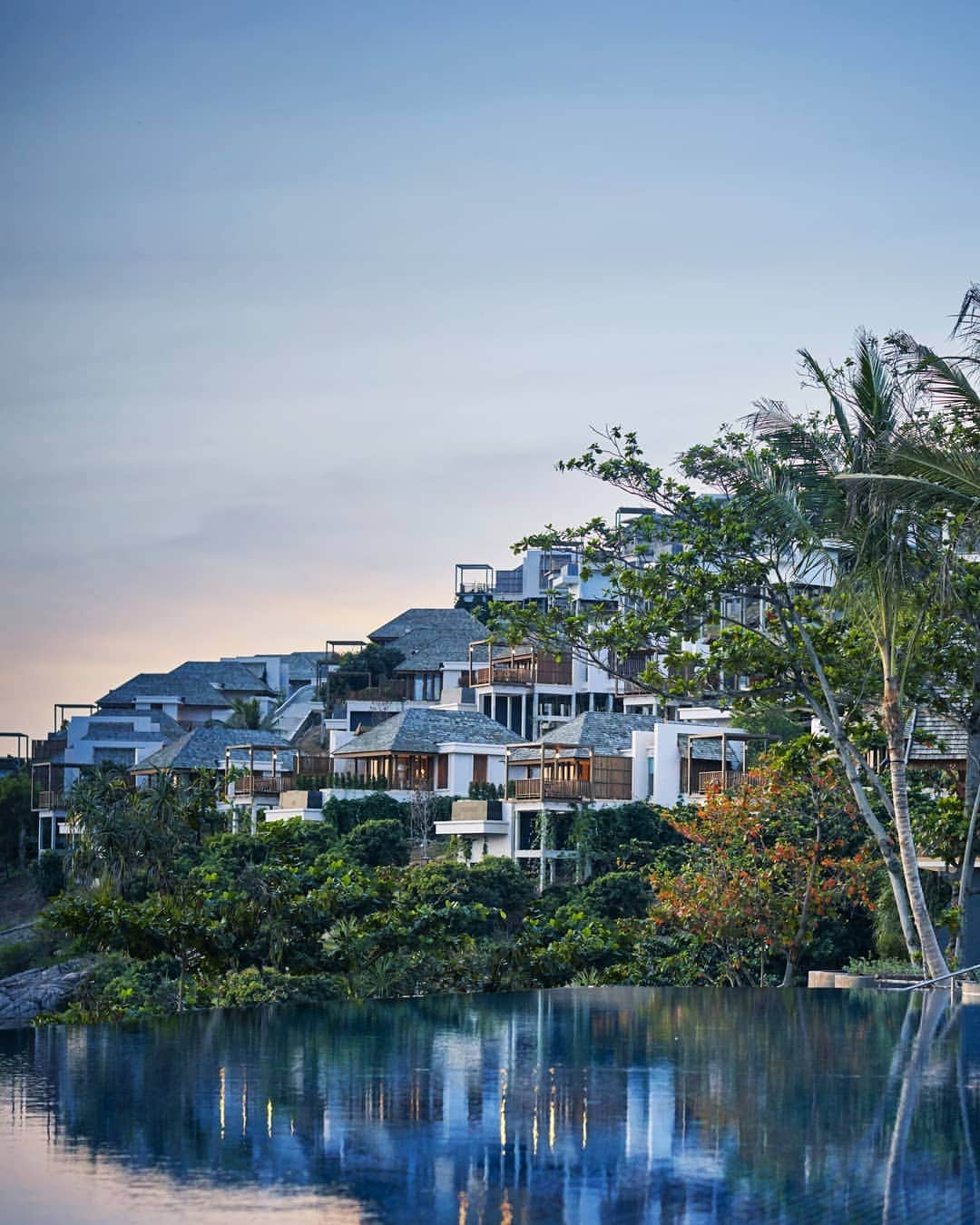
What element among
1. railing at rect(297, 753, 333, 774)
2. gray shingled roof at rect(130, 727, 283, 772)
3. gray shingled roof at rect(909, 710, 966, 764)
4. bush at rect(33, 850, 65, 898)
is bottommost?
bush at rect(33, 850, 65, 898)

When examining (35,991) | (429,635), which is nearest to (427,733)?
(429,635)

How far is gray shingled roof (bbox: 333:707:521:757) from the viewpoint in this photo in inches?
2208

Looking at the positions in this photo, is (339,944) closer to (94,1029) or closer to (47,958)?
(94,1029)

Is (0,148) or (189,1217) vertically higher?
(0,148)

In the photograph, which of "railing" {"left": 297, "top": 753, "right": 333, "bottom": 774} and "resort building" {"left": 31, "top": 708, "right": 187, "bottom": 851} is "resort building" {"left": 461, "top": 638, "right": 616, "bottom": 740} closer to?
"railing" {"left": 297, "top": 753, "right": 333, "bottom": 774}

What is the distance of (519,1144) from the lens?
300 inches

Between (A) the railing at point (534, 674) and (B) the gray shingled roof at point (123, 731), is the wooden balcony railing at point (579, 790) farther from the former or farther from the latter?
(B) the gray shingled roof at point (123, 731)

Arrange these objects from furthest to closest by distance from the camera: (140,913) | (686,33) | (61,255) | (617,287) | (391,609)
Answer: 1. (391,609)
2. (617,287)
3. (61,255)
4. (686,33)
5. (140,913)

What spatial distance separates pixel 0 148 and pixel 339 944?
1150 centimetres

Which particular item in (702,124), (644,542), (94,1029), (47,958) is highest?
(702,124)

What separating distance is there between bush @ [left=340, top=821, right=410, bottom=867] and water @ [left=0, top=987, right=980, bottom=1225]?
111 ft

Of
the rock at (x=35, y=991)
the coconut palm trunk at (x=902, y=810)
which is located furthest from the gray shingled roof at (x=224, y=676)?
the coconut palm trunk at (x=902, y=810)

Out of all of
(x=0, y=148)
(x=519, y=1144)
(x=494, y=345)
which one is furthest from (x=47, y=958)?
A: (x=519, y=1144)

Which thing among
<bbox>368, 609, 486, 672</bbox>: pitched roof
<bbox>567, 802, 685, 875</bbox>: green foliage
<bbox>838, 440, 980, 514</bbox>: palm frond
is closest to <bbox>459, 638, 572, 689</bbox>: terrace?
<bbox>368, 609, 486, 672</bbox>: pitched roof
